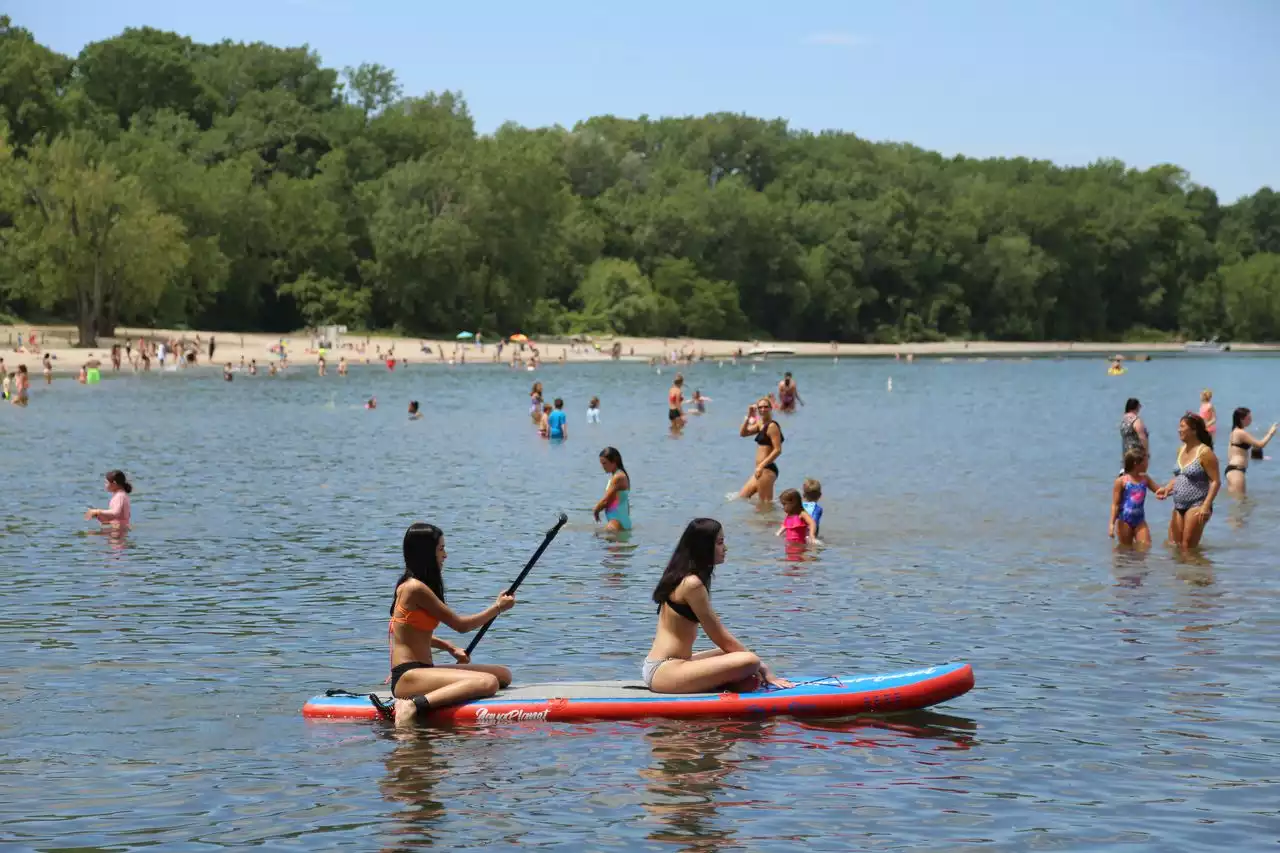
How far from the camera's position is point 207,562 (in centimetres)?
2188

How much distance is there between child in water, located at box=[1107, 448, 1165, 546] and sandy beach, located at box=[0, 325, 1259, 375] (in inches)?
2651

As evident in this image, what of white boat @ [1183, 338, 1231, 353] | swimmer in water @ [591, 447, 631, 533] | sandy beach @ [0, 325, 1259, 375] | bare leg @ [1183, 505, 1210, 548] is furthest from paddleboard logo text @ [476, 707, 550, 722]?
white boat @ [1183, 338, 1231, 353]

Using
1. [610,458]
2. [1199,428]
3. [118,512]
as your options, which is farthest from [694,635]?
[118,512]

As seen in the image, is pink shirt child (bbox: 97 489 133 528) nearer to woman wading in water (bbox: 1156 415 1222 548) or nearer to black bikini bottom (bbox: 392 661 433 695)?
black bikini bottom (bbox: 392 661 433 695)

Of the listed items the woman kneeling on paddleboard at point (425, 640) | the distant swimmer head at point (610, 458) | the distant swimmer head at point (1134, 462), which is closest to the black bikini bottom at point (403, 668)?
the woman kneeling on paddleboard at point (425, 640)

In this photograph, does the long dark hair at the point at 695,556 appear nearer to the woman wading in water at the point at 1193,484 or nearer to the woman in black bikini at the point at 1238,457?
the woman wading in water at the point at 1193,484

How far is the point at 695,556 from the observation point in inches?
487

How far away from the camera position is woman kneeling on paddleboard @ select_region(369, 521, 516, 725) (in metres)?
12.3

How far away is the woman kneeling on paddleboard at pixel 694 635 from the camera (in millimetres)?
12352

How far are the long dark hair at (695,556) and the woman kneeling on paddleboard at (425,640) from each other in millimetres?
1214

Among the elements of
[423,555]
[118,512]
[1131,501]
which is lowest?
[118,512]

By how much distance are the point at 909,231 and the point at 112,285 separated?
78.5m

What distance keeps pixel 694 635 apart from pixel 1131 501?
33.9 feet

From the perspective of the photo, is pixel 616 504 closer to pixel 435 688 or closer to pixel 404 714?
pixel 435 688
